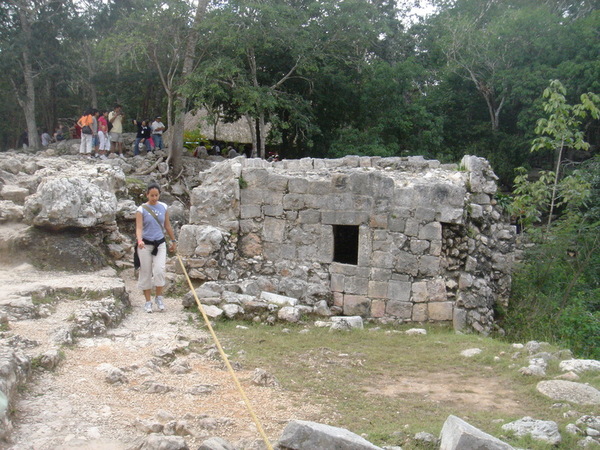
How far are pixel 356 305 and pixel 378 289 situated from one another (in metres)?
0.39

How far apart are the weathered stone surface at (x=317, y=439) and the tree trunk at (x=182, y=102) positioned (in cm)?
1342

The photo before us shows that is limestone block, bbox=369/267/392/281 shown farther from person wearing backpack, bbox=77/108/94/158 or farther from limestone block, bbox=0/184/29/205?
person wearing backpack, bbox=77/108/94/158

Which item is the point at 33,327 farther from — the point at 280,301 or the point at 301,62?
the point at 301,62

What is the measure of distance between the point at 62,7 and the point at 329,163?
1366 centimetres

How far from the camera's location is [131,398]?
4477mm

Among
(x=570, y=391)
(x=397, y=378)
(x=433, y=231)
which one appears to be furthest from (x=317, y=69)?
(x=570, y=391)

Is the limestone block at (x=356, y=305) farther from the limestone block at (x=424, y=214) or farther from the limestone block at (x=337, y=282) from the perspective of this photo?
the limestone block at (x=424, y=214)

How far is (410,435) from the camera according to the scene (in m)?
4.22

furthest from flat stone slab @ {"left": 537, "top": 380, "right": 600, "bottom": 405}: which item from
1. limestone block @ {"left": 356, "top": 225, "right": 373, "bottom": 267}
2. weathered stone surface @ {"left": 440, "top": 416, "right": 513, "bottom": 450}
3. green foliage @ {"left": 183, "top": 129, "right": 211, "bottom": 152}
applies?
green foliage @ {"left": 183, "top": 129, "right": 211, "bottom": 152}

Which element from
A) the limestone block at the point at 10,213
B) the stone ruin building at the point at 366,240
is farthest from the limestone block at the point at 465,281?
the limestone block at the point at 10,213

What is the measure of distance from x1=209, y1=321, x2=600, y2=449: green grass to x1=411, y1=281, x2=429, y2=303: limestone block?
33.5 inches

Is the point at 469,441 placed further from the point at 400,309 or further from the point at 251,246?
the point at 251,246

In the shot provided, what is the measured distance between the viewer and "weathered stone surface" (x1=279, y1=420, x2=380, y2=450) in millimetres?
3576

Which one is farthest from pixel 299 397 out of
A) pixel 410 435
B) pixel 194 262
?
pixel 194 262
